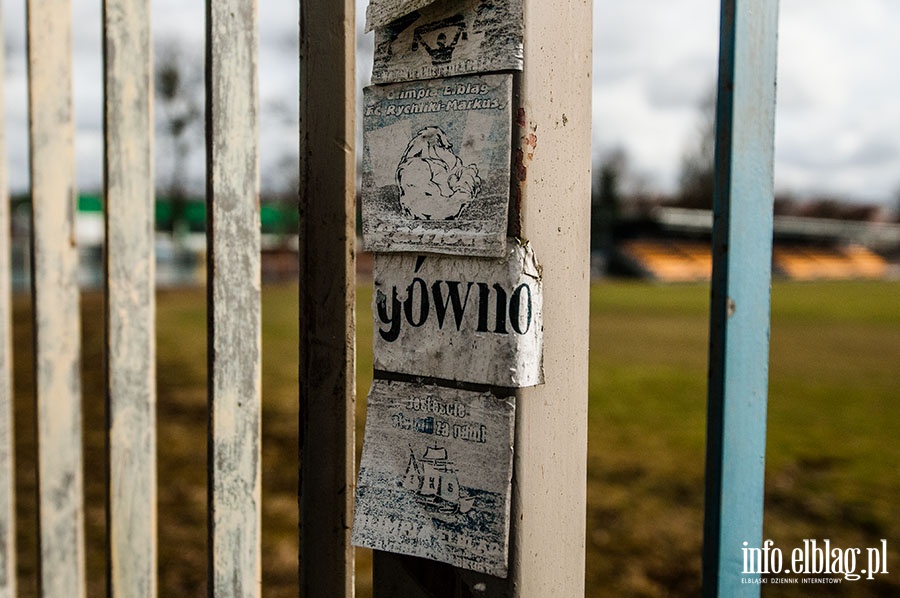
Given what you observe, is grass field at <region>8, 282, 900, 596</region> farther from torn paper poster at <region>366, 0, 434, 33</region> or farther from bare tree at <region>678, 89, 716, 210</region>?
bare tree at <region>678, 89, 716, 210</region>

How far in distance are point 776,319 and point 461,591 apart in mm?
16934

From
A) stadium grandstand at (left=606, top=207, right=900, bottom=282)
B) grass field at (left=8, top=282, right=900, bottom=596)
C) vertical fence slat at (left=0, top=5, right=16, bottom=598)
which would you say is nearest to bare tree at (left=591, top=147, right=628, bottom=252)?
stadium grandstand at (left=606, top=207, right=900, bottom=282)

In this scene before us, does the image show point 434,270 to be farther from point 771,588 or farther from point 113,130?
point 771,588

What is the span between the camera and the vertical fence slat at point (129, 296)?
3.72 feet

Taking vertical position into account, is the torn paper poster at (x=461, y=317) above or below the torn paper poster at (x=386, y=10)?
below

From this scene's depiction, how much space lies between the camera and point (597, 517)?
412 cm

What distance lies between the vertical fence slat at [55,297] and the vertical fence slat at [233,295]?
0.28 metres

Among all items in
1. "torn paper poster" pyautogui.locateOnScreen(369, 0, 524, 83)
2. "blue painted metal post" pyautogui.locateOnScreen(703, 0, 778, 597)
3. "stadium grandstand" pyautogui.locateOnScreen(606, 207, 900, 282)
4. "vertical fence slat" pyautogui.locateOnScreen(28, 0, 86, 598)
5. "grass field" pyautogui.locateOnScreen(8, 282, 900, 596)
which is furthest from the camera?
"stadium grandstand" pyautogui.locateOnScreen(606, 207, 900, 282)

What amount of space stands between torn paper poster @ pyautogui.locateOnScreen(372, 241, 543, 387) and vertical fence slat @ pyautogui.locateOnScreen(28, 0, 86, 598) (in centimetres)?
52

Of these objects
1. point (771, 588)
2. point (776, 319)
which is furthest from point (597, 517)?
point (776, 319)

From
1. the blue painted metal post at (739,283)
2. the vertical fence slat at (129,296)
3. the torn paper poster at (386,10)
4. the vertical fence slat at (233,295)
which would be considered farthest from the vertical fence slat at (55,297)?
the blue painted metal post at (739,283)

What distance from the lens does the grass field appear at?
3559 millimetres

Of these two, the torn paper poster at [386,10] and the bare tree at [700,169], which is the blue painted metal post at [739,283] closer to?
the torn paper poster at [386,10]

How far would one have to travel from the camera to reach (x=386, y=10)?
1.00 meters
